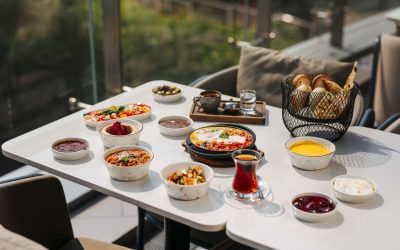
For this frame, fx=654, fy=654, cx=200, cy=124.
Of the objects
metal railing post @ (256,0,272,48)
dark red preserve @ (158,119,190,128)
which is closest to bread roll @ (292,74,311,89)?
dark red preserve @ (158,119,190,128)

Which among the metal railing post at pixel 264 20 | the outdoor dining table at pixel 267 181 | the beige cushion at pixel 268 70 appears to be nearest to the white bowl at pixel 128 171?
the outdoor dining table at pixel 267 181

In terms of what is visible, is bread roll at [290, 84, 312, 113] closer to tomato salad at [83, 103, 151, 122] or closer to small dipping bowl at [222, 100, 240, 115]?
small dipping bowl at [222, 100, 240, 115]

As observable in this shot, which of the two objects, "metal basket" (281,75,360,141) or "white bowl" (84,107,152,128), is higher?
"metal basket" (281,75,360,141)

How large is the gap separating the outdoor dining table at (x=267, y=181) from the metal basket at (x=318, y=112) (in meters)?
0.06

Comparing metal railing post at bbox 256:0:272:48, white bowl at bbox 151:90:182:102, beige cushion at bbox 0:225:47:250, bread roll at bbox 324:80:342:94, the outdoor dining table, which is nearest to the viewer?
beige cushion at bbox 0:225:47:250

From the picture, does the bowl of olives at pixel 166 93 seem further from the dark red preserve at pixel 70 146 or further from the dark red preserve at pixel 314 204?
the dark red preserve at pixel 314 204

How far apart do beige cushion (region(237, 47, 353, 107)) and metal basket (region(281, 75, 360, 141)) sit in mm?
652

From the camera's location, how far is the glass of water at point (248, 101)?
256 centimetres

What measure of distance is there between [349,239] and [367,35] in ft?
14.1

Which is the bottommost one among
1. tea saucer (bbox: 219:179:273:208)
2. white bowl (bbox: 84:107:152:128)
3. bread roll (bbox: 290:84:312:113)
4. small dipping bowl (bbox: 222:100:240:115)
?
tea saucer (bbox: 219:179:273:208)

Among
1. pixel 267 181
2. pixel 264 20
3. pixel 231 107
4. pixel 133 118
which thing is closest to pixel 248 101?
pixel 231 107

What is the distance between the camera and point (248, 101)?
101 inches

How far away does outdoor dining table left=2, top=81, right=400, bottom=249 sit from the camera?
180 cm

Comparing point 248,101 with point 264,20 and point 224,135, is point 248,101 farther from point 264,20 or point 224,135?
point 264,20
